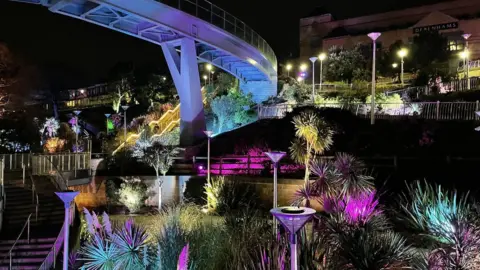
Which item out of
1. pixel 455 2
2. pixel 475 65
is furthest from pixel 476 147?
pixel 455 2

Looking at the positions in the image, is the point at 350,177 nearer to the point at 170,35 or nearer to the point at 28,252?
the point at 28,252

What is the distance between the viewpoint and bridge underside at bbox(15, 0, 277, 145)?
19.4 m

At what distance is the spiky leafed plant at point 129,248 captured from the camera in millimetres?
7758

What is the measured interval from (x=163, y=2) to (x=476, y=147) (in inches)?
633

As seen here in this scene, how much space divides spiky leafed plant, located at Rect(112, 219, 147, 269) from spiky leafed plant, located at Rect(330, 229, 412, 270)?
3621mm

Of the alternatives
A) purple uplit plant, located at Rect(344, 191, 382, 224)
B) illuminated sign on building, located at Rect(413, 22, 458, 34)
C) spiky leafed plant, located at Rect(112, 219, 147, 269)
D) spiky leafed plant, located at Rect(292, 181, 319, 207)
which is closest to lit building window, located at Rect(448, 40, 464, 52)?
illuminated sign on building, located at Rect(413, 22, 458, 34)

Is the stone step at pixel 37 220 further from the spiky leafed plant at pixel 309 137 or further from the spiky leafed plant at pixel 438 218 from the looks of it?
the spiky leafed plant at pixel 438 218

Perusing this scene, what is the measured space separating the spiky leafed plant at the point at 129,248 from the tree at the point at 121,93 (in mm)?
45728

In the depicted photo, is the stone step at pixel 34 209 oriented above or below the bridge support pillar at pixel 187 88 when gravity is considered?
below

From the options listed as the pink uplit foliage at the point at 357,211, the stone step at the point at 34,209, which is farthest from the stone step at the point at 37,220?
the pink uplit foliage at the point at 357,211

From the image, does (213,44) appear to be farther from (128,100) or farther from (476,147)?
(128,100)

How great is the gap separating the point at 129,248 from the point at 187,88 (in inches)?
682

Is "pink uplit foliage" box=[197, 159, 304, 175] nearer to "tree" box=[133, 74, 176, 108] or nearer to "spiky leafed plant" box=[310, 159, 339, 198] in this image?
"spiky leafed plant" box=[310, 159, 339, 198]

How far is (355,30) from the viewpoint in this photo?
5797 cm
